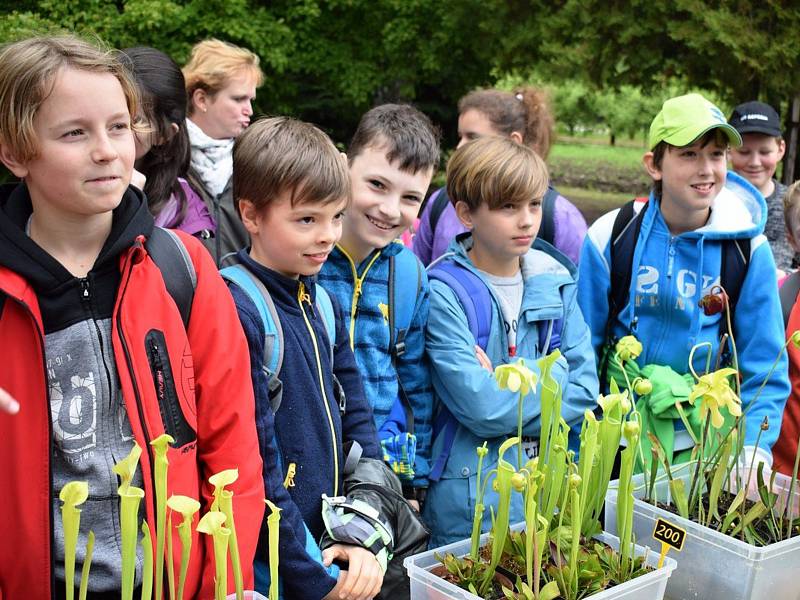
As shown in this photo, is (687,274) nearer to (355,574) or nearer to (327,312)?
(327,312)

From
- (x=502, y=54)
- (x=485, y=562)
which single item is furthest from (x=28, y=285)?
(x=502, y=54)

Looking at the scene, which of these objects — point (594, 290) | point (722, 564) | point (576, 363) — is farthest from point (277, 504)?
point (594, 290)

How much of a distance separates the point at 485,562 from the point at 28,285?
1106mm

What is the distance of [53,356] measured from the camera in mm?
1811

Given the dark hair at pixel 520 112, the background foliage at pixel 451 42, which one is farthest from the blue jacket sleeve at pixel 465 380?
the background foliage at pixel 451 42

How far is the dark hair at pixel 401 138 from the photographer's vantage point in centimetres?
296

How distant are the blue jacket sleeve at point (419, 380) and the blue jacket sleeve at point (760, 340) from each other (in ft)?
3.41

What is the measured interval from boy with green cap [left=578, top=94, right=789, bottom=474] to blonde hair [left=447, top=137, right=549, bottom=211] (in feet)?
1.27

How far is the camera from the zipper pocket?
73.0 inches

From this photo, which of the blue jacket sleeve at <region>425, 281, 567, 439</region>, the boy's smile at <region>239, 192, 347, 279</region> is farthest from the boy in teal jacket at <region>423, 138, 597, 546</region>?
the boy's smile at <region>239, 192, 347, 279</region>

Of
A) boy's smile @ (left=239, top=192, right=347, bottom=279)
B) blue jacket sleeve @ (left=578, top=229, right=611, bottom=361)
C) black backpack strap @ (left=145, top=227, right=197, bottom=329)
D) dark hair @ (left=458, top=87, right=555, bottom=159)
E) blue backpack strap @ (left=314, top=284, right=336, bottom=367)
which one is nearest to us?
black backpack strap @ (left=145, top=227, right=197, bottom=329)

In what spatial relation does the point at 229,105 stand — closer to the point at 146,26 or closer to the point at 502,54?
the point at 146,26

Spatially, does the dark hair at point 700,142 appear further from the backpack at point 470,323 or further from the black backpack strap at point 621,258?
the backpack at point 470,323

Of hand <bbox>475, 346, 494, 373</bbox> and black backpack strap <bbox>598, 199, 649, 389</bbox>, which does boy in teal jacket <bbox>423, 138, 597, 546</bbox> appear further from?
black backpack strap <bbox>598, 199, 649, 389</bbox>
